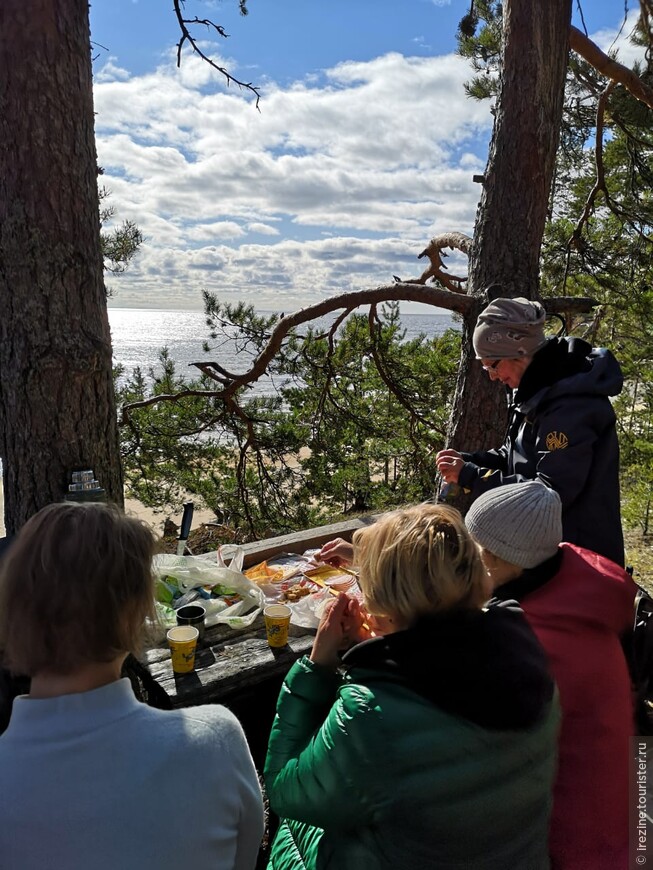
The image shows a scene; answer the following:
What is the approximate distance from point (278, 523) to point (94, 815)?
5.58 meters

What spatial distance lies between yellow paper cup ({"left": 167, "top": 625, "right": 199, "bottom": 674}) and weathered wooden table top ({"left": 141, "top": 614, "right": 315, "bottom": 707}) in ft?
0.11

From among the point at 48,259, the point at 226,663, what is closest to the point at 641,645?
the point at 226,663

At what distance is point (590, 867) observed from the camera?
1.33m

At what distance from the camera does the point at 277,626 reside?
6.92 ft

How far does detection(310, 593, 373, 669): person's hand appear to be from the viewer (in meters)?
1.39

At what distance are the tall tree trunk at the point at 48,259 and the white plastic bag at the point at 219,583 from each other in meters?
0.60

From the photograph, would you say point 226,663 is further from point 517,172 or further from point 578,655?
point 517,172

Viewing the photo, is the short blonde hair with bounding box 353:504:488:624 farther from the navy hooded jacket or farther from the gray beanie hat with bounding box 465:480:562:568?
the navy hooded jacket

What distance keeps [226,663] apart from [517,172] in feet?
9.77

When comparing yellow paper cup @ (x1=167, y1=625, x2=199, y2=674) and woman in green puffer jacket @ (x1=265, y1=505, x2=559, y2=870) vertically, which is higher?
woman in green puffer jacket @ (x1=265, y1=505, x2=559, y2=870)

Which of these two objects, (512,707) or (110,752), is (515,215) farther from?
(110,752)

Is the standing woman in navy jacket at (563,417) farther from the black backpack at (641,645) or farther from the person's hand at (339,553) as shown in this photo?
the person's hand at (339,553)

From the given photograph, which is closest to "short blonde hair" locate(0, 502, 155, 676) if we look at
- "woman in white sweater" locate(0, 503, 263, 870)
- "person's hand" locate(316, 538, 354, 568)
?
"woman in white sweater" locate(0, 503, 263, 870)

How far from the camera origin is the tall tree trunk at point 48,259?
1.84 m
